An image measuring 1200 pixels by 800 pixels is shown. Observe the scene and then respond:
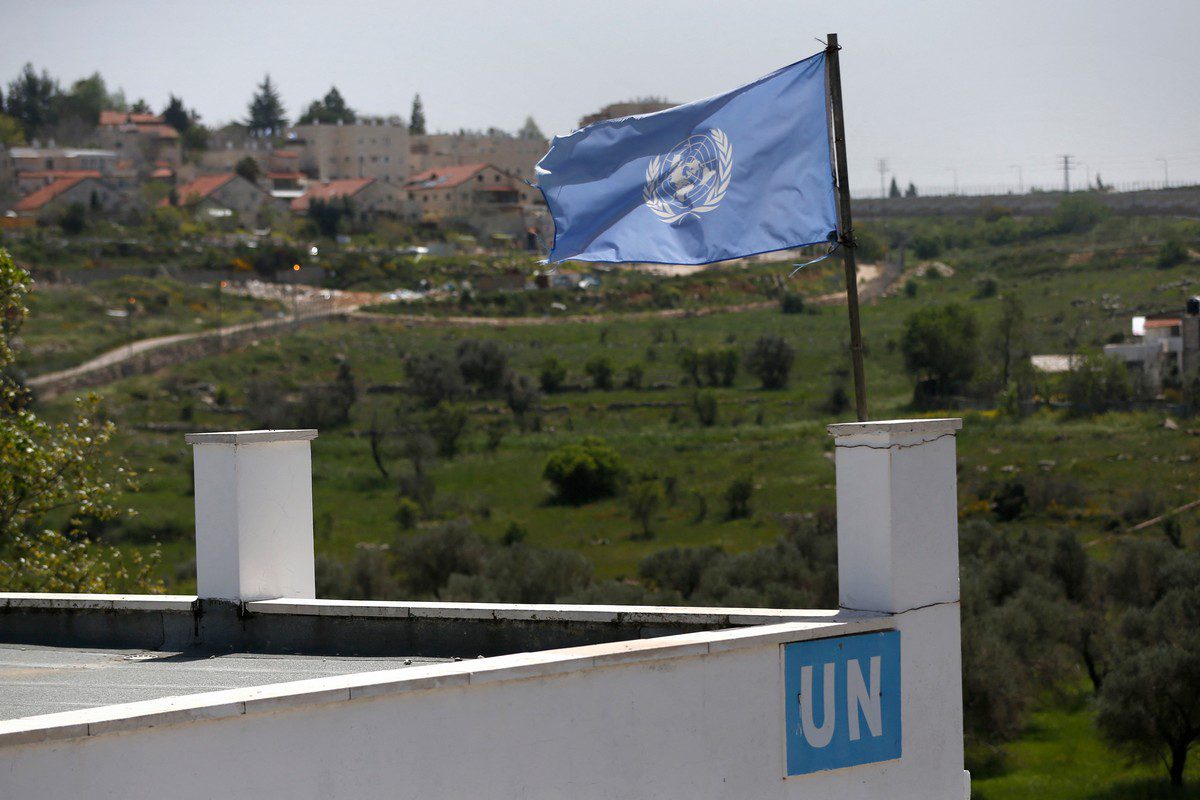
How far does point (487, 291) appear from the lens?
81.7 metres

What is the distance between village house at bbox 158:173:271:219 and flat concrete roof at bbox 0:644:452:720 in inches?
4078

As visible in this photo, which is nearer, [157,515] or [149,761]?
[149,761]

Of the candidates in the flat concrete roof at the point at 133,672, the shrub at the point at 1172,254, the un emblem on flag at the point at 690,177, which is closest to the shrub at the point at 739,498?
the shrub at the point at 1172,254

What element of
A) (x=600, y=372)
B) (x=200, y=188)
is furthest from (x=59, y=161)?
(x=600, y=372)

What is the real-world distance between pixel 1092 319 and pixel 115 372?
4016cm

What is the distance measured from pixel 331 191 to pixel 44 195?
21.5 metres

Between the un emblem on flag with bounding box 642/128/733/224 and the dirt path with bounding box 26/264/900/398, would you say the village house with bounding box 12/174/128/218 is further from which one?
the un emblem on flag with bounding box 642/128/733/224

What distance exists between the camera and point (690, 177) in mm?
7383

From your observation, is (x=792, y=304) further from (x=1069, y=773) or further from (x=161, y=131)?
(x=161, y=131)

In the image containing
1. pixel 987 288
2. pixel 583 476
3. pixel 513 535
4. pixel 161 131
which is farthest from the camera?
pixel 161 131

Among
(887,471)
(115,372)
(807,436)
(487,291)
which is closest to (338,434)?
(115,372)

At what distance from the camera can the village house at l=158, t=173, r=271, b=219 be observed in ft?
353

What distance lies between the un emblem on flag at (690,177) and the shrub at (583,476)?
38.6 m

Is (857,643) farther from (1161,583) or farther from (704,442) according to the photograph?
(704,442)
